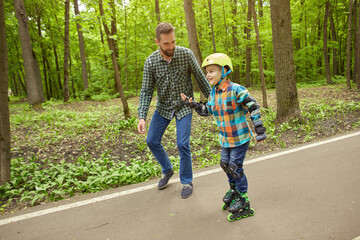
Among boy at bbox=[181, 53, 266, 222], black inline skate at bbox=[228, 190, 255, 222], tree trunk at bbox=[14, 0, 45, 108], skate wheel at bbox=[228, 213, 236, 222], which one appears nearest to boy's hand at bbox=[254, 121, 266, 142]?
boy at bbox=[181, 53, 266, 222]

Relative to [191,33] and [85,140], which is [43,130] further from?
[191,33]

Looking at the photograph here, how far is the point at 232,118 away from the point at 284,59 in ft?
15.8

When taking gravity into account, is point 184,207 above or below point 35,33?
below

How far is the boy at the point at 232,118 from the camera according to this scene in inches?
103

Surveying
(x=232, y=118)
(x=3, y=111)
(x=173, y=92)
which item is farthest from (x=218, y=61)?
(x=3, y=111)

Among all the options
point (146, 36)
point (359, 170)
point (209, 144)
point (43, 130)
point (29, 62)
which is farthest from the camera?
point (146, 36)

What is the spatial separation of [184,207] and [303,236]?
1446 mm

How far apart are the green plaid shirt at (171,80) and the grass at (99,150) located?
1459 millimetres

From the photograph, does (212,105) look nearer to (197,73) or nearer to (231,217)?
(197,73)

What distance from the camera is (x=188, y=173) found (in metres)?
3.42

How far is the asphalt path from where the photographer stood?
97.7 inches

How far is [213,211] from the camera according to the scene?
9.49 ft

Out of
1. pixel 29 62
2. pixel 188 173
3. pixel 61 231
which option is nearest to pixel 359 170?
pixel 188 173

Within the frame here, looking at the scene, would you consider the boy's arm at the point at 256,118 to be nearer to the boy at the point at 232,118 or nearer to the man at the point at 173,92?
the boy at the point at 232,118
